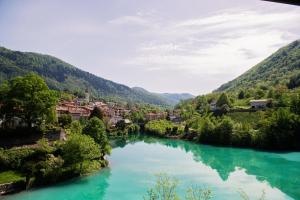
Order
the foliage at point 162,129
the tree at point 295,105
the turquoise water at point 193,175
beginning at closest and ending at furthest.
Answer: the turquoise water at point 193,175, the tree at point 295,105, the foliage at point 162,129

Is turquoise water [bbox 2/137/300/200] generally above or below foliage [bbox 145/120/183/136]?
below

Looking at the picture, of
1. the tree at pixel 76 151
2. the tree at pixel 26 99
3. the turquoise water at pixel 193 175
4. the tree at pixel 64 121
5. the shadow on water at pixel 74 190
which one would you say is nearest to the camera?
the shadow on water at pixel 74 190

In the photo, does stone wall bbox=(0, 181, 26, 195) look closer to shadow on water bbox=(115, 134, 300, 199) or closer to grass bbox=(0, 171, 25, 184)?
grass bbox=(0, 171, 25, 184)

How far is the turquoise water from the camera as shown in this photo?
70.4ft

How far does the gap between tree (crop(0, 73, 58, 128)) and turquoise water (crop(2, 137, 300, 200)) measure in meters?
6.25

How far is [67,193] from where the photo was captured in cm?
2097

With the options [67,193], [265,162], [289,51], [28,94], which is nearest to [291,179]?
[265,162]

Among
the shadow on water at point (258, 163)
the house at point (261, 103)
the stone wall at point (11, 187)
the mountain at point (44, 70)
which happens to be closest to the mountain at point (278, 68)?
the house at point (261, 103)

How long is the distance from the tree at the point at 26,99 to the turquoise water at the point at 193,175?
6252mm

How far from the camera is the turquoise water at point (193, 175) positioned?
2147 cm

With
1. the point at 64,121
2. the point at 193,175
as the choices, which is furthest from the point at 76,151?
the point at 193,175

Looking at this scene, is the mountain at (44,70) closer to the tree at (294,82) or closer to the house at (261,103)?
the tree at (294,82)

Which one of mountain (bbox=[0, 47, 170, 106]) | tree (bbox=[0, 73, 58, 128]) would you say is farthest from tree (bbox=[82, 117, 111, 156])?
mountain (bbox=[0, 47, 170, 106])

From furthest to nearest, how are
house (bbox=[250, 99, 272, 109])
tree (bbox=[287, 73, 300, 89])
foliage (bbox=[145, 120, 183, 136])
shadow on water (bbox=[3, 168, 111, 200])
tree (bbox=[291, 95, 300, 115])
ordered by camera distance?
tree (bbox=[287, 73, 300, 89])
foliage (bbox=[145, 120, 183, 136])
house (bbox=[250, 99, 272, 109])
tree (bbox=[291, 95, 300, 115])
shadow on water (bbox=[3, 168, 111, 200])
